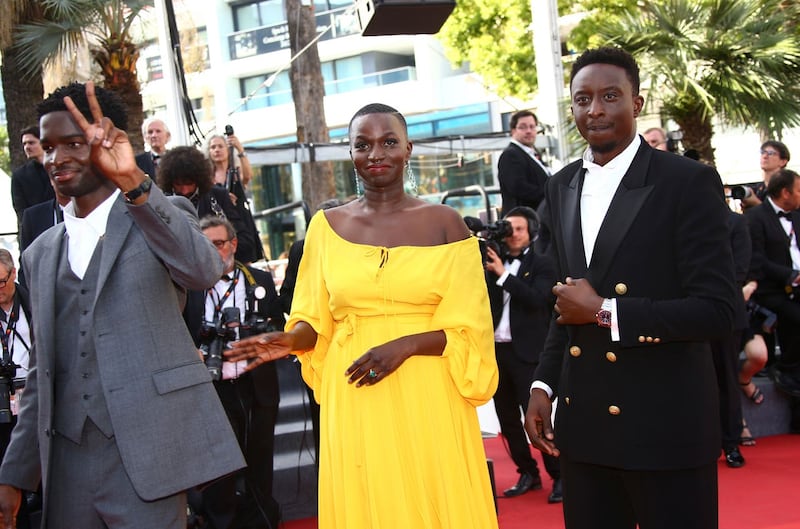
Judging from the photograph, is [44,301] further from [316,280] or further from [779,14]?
[779,14]

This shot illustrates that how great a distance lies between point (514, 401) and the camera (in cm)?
687

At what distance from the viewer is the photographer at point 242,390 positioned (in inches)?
228

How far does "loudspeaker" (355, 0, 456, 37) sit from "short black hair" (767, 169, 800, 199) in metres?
3.16

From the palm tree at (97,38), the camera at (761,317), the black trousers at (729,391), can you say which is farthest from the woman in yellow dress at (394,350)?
the palm tree at (97,38)

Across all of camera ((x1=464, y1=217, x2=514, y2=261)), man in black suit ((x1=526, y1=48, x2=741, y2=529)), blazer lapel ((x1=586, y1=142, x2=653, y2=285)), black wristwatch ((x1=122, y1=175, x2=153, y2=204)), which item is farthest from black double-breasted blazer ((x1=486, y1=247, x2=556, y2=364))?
black wristwatch ((x1=122, y1=175, x2=153, y2=204))

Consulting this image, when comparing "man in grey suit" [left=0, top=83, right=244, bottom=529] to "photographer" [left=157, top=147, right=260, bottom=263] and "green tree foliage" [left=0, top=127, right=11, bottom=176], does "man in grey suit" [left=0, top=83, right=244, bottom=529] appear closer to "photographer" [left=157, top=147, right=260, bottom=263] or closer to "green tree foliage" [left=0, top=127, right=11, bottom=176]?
"photographer" [left=157, top=147, right=260, bottom=263]

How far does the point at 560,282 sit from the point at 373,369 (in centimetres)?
72

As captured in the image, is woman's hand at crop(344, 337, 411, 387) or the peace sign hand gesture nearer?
the peace sign hand gesture

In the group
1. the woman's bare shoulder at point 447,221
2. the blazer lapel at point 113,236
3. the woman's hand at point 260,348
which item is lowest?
the woman's hand at point 260,348

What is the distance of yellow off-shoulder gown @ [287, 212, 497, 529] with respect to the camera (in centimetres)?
338

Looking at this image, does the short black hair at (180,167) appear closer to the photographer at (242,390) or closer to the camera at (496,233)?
the photographer at (242,390)

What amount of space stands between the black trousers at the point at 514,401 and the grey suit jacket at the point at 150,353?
378cm

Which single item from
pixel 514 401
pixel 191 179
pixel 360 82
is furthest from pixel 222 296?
pixel 360 82

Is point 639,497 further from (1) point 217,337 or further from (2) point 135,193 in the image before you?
(1) point 217,337
